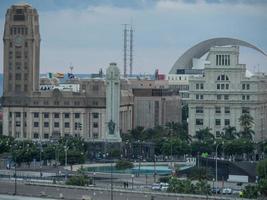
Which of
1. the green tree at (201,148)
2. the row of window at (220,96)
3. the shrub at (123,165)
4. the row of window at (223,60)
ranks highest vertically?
the row of window at (223,60)

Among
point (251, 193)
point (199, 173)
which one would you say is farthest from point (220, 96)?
point (251, 193)

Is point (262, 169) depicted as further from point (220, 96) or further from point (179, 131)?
point (179, 131)

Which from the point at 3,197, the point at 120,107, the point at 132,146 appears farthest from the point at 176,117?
the point at 3,197

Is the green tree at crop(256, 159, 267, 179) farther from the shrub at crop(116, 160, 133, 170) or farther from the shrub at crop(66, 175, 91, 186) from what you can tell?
the shrub at crop(116, 160, 133, 170)

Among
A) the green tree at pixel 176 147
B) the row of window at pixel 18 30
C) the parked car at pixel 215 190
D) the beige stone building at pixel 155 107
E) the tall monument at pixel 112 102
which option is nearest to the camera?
the parked car at pixel 215 190

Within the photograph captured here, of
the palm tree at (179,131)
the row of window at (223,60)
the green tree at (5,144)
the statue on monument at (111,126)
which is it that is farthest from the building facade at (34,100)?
the green tree at (5,144)

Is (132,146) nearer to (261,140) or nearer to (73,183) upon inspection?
(261,140)

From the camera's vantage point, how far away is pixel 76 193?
33.7m

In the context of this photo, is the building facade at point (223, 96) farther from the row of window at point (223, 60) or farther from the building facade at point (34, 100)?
the building facade at point (34, 100)

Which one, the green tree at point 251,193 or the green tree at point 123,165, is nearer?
the green tree at point 251,193

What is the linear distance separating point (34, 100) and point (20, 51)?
271 centimetres

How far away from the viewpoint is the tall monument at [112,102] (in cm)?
5631

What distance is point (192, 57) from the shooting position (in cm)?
8200

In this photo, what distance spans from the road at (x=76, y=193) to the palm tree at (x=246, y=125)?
21190 mm
